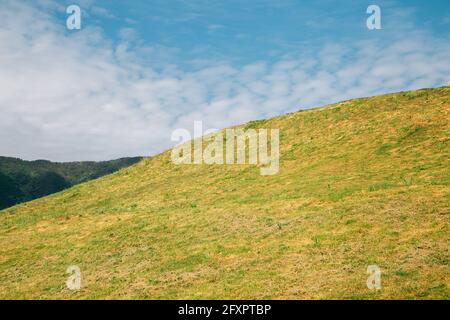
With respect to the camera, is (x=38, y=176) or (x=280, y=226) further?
(x=38, y=176)

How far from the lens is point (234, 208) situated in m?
28.9

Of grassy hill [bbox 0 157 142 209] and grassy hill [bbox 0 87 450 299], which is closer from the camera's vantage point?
grassy hill [bbox 0 87 450 299]

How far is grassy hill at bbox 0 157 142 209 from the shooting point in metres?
139

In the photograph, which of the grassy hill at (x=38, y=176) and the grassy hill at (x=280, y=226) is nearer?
the grassy hill at (x=280, y=226)

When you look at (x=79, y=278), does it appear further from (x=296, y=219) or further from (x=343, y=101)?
(x=343, y=101)

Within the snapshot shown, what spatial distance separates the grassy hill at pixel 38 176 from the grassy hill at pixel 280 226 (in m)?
105

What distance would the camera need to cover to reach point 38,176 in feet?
510

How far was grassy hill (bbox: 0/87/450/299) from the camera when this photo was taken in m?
16.0

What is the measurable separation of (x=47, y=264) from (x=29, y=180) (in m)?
144

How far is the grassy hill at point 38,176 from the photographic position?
5477 inches

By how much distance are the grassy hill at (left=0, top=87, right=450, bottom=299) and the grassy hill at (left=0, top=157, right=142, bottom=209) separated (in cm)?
10505

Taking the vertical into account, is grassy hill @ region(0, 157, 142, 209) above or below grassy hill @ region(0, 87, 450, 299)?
above

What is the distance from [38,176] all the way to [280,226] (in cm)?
15587
